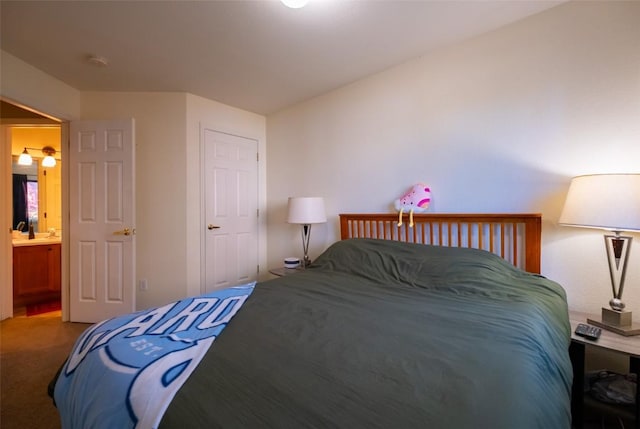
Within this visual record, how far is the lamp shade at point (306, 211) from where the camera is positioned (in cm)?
282

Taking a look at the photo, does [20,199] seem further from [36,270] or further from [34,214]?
[36,270]

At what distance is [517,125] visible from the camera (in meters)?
2.00

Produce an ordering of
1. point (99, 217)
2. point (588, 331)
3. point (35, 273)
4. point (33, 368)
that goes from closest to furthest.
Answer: point (588, 331)
point (33, 368)
point (99, 217)
point (35, 273)

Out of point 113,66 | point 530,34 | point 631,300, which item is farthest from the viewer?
point 113,66

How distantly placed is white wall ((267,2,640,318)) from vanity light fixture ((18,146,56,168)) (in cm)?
396

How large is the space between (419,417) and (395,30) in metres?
2.28

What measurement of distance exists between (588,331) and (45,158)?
5.78 meters

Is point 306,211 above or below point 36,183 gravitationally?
below

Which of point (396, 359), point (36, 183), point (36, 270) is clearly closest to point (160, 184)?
point (36, 270)

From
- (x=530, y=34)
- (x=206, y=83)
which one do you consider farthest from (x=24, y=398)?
(x=530, y=34)

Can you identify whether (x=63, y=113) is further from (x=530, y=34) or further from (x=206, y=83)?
(x=530, y=34)

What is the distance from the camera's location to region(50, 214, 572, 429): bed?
0.70 meters

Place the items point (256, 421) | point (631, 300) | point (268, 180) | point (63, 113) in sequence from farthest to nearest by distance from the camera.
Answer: point (268, 180) < point (63, 113) < point (631, 300) < point (256, 421)

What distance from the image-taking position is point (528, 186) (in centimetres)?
196
